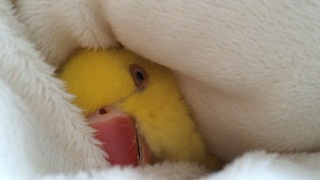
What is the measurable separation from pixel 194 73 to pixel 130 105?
0.08 metres

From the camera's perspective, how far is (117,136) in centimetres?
61

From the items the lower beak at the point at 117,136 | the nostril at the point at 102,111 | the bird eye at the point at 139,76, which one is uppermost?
the bird eye at the point at 139,76

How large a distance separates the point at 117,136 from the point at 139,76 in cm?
8

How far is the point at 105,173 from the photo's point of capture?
1.76ft

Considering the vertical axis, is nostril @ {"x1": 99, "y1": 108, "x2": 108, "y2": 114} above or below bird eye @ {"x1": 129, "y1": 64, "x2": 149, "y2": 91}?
below

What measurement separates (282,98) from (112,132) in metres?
0.18

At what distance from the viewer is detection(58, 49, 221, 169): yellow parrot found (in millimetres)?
608

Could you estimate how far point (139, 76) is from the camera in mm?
640

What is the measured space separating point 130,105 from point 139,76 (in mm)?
38

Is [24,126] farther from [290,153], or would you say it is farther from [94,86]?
[290,153]

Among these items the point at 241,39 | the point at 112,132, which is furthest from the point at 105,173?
the point at 241,39

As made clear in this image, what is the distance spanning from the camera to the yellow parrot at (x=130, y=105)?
2.00ft

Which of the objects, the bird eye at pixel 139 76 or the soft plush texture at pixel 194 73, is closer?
the soft plush texture at pixel 194 73

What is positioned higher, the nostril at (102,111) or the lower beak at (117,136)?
the nostril at (102,111)
